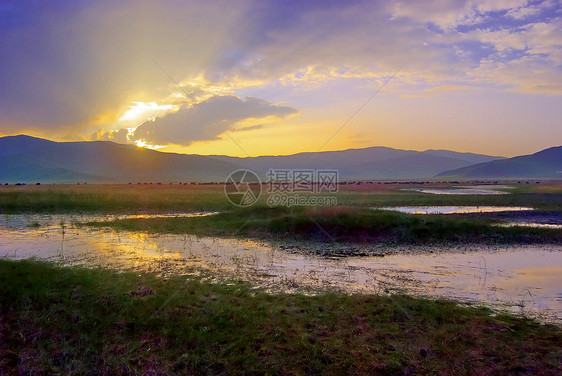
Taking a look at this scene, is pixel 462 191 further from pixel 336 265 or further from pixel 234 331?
pixel 234 331

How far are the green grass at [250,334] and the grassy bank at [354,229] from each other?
11.9 meters

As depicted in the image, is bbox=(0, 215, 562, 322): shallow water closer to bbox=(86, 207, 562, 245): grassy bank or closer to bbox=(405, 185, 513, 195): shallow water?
bbox=(86, 207, 562, 245): grassy bank

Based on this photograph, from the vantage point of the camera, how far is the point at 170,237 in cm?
2370

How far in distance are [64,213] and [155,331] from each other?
3370 cm

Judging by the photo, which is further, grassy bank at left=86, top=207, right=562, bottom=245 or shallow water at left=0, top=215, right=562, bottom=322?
grassy bank at left=86, top=207, right=562, bottom=245

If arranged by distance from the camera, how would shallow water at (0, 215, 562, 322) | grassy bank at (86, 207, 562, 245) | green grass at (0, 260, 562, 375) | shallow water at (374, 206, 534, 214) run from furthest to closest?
shallow water at (374, 206, 534, 214), grassy bank at (86, 207, 562, 245), shallow water at (0, 215, 562, 322), green grass at (0, 260, 562, 375)

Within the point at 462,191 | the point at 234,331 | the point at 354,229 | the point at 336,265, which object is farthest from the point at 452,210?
the point at 462,191

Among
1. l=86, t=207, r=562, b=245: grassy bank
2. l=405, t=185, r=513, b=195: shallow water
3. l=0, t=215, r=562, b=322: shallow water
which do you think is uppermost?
l=405, t=185, r=513, b=195: shallow water

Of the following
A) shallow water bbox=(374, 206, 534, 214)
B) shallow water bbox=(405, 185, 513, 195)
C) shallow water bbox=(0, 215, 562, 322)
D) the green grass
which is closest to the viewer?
the green grass

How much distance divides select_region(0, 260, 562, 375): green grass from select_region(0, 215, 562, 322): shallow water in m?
1.89

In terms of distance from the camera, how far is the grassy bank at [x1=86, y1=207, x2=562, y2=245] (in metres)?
22.6

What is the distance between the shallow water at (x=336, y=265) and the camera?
12.8 m

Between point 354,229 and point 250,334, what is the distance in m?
16.3

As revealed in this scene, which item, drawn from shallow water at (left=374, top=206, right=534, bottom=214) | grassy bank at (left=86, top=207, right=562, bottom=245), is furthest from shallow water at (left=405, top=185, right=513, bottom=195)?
grassy bank at (left=86, top=207, right=562, bottom=245)
